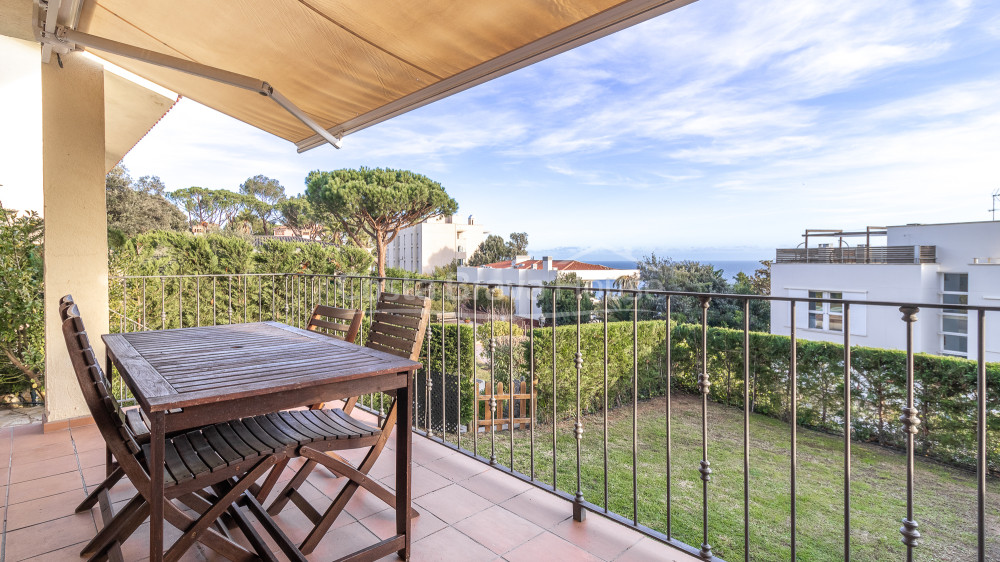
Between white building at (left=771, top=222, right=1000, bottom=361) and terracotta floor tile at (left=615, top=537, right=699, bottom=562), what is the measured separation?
56.2ft

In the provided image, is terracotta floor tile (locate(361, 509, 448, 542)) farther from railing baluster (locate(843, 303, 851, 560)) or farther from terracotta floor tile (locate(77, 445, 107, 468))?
terracotta floor tile (locate(77, 445, 107, 468))

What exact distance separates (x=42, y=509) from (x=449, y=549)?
1948mm

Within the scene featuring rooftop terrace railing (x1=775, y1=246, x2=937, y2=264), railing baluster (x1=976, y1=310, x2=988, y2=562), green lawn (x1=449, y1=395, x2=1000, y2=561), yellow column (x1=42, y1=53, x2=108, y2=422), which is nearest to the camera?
railing baluster (x1=976, y1=310, x2=988, y2=562)

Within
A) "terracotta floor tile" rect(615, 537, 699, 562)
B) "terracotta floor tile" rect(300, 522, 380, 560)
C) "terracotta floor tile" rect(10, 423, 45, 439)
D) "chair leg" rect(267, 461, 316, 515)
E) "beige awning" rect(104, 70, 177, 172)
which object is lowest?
"terracotta floor tile" rect(615, 537, 699, 562)

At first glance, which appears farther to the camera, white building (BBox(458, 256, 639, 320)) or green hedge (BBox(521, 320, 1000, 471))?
white building (BBox(458, 256, 639, 320))

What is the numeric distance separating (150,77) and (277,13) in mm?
2026

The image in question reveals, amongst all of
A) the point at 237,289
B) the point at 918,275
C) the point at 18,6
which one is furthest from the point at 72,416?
the point at 918,275

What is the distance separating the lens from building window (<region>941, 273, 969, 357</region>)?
1588 cm

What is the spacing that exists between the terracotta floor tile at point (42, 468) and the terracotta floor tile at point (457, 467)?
2.01 metres

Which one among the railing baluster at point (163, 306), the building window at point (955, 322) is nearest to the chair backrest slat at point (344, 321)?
the railing baluster at point (163, 306)

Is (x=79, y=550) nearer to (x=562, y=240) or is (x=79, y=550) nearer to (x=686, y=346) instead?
(x=686, y=346)

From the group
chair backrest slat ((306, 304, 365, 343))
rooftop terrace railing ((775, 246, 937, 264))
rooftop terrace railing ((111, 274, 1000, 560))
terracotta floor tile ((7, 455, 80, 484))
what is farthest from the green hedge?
rooftop terrace railing ((775, 246, 937, 264))

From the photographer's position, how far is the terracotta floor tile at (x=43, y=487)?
2305 millimetres

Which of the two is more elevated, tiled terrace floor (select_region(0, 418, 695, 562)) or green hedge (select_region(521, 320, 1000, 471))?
tiled terrace floor (select_region(0, 418, 695, 562))
